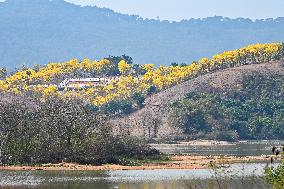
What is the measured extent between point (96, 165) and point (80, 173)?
11.1 m

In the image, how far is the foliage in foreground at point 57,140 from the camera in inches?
3617

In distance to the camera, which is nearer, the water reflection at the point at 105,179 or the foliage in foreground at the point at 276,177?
the foliage in foreground at the point at 276,177

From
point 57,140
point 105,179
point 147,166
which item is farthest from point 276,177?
point 57,140

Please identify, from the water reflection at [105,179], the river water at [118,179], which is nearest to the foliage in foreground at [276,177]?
the river water at [118,179]

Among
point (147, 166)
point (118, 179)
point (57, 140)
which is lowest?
point (147, 166)

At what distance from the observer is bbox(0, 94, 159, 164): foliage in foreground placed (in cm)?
9188

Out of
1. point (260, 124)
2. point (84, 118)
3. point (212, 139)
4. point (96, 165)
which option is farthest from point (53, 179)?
point (260, 124)

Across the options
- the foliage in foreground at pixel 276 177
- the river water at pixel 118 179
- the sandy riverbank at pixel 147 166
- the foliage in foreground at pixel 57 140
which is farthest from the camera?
the foliage in foreground at pixel 57 140

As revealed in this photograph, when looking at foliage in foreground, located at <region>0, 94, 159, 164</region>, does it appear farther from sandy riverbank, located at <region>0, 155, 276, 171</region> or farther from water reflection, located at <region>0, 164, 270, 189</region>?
water reflection, located at <region>0, 164, 270, 189</region>

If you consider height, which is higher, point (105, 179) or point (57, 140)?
point (57, 140)

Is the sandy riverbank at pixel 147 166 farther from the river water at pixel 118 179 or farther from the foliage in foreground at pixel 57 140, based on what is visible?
the river water at pixel 118 179

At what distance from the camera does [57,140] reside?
9375cm

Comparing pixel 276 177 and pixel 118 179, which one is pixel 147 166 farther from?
pixel 276 177

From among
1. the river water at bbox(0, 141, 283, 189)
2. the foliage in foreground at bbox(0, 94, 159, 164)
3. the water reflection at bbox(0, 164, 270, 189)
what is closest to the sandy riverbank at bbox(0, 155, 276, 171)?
the foliage in foreground at bbox(0, 94, 159, 164)
